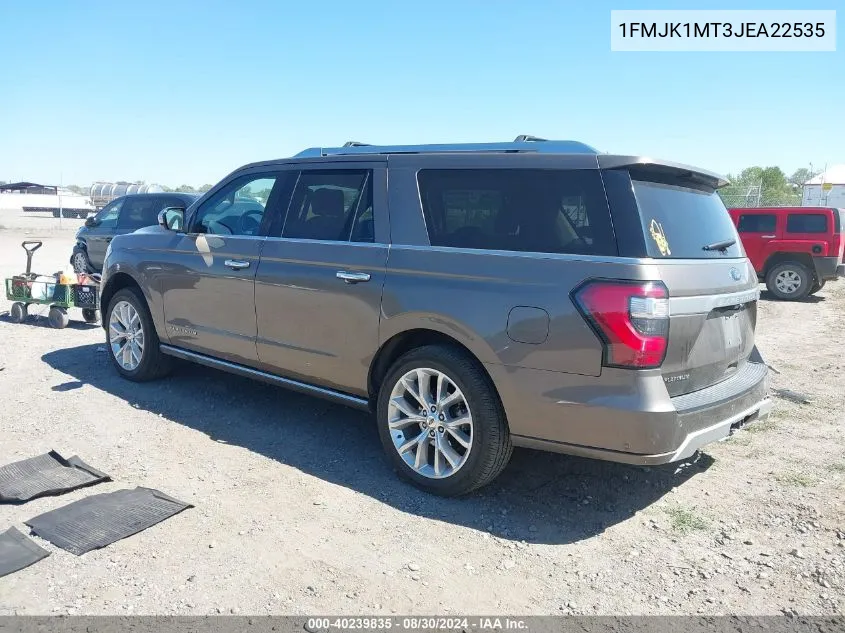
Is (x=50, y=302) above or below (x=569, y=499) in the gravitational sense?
above

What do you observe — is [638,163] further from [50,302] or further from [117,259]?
[50,302]

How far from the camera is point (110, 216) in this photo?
13.8m

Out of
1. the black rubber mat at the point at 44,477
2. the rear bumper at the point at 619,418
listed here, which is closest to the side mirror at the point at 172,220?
the black rubber mat at the point at 44,477

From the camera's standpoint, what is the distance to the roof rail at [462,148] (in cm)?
383

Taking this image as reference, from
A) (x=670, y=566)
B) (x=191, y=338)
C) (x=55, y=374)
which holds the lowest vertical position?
(x=670, y=566)

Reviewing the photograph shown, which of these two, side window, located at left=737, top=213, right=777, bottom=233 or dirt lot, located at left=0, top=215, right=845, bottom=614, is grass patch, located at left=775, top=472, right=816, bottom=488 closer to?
dirt lot, located at left=0, top=215, right=845, bottom=614

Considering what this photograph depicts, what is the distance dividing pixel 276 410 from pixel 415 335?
1.90 metres

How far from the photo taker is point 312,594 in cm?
302

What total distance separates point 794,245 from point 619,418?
12.8 metres

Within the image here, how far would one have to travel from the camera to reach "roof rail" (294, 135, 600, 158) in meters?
3.83

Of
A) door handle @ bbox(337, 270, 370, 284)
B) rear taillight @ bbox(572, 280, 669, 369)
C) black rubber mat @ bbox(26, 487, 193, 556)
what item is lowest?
black rubber mat @ bbox(26, 487, 193, 556)

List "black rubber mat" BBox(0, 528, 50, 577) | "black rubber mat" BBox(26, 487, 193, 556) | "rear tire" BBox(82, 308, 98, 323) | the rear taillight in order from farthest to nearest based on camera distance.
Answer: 1. "rear tire" BBox(82, 308, 98, 323)
2. "black rubber mat" BBox(26, 487, 193, 556)
3. the rear taillight
4. "black rubber mat" BBox(0, 528, 50, 577)

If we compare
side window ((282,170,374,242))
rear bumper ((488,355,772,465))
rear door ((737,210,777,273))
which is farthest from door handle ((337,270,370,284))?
rear door ((737,210,777,273))

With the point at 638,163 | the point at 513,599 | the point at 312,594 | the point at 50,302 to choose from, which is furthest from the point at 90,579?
the point at 50,302
